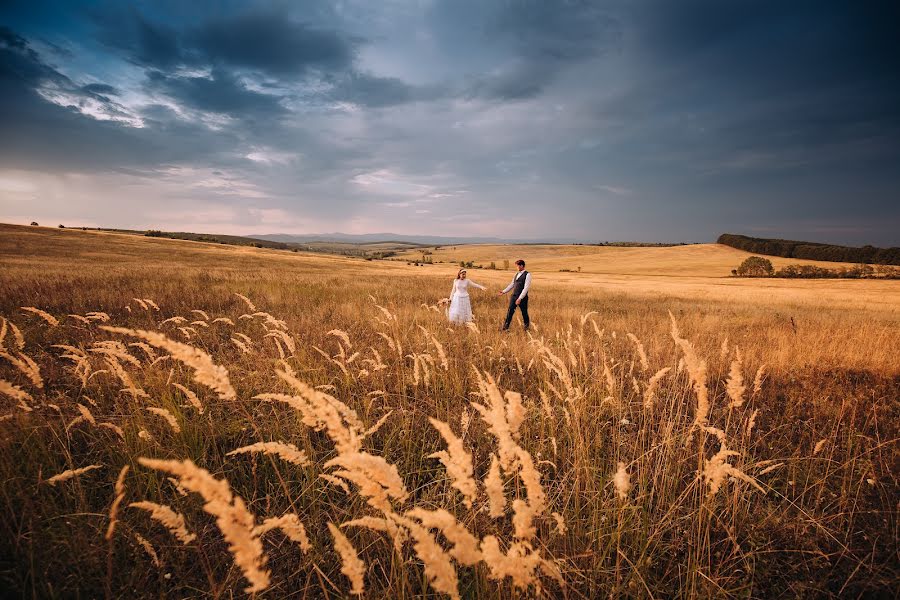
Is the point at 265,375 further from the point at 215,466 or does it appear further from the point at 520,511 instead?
the point at 520,511

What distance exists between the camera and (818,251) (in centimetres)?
6303

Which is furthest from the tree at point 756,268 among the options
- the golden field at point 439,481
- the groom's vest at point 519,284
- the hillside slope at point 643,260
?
the groom's vest at point 519,284

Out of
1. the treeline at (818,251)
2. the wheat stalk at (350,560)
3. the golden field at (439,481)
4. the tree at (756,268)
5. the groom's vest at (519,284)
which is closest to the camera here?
the wheat stalk at (350,560)

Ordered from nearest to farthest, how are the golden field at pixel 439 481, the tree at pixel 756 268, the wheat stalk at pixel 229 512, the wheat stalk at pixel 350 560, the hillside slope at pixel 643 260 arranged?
the wheat stalk at pixel 229 512 → the wheat stalk at pixel 350 560 → the golden field at pixel 439 481 → the tree at pixel 756 268 → the hillside slope at pixel 643 260

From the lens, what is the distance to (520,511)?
1265mm

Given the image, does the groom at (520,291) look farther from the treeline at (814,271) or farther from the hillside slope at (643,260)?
the treeline at (814,271)

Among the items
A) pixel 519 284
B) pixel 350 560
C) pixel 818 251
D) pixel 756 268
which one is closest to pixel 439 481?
pixel 350 560

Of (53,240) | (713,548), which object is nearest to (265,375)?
(713,548)

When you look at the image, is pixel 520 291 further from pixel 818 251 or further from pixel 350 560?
pixel 818 251

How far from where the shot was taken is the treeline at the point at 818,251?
55.5 m

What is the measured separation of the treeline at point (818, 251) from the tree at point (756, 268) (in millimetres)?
22148

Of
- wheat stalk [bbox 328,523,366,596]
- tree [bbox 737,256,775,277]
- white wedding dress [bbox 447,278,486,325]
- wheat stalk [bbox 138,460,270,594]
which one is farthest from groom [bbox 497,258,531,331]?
tree [bbox 737,256,775,277]

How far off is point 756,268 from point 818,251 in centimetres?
2797

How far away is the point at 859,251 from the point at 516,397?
294ft
